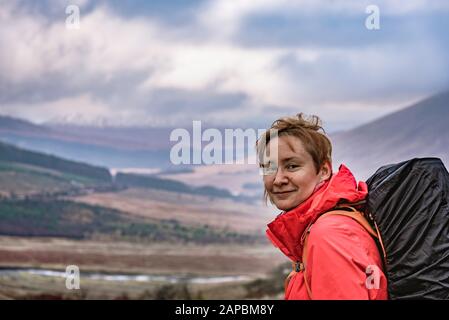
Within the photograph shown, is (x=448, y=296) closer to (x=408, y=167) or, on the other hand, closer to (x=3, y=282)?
(x=408, y=167)

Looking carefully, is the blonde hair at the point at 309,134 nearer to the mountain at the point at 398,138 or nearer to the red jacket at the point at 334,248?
the red jacket at the point at 334,248

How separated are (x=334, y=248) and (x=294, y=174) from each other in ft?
0.85

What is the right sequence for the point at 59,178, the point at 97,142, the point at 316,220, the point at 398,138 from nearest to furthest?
1. the point at 316,220
2. the point at 398,138
3. the point at 59,178
4. the point at 97,142

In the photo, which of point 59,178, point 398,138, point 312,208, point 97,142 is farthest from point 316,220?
point 97,142

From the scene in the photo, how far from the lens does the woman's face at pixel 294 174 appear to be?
5.35 ft

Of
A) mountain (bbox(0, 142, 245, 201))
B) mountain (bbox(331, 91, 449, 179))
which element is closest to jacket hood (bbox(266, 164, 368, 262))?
mountain (bbox(331, 91, 449, 179))

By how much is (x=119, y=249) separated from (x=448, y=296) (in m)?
10.1

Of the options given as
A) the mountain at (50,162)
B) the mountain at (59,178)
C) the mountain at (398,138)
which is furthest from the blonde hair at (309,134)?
the mountain at (50,162)

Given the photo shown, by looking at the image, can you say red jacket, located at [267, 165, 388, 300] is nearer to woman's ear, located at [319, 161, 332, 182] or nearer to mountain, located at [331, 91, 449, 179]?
woman's ear, located at [319, 161, 332, 182]

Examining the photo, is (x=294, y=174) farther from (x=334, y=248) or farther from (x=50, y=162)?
(x=50, y=162)

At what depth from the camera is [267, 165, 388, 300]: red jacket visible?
4.65 ft

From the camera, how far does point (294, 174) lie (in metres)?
1.63

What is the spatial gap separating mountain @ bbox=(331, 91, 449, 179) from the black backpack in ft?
20.0
